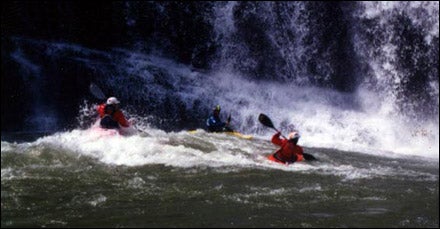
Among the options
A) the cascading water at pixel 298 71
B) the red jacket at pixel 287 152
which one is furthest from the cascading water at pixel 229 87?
the red jacket at pixel 287 152

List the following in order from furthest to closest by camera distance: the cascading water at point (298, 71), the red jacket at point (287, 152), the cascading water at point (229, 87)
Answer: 1. the cascading water at point (298, 71)
2. the red jacket at point (287, 152)
3. the cascading water at point (229, 87)

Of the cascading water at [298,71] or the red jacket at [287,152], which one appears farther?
the cascading water at [298,71]

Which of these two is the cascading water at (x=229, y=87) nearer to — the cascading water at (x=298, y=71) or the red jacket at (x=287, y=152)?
the cascading water at (x=298, y=71)

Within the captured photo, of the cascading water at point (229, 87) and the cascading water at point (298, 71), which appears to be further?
the cascading water at point (298, 71)

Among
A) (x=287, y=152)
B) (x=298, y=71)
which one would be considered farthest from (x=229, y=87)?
(x=287, y=152)

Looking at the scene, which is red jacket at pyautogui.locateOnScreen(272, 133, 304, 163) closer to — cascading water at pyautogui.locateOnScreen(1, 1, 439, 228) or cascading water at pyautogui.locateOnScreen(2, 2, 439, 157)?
cascading water at pyautogui.locateOnScreen(1, 1, 439, 228)

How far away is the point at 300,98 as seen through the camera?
19.7 m

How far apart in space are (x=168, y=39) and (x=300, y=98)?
5.01 m

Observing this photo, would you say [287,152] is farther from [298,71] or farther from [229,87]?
[298,71]

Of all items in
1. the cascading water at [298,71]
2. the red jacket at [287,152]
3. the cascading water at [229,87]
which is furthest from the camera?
the cascading water at [298,71]

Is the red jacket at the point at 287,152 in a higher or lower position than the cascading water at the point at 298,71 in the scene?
lower

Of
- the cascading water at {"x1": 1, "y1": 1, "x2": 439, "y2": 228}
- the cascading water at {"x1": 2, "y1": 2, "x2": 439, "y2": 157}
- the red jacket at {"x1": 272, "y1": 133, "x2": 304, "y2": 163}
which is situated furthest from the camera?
the cascading water at {"x1": 2, "y1": 2, "x2": 439, "y2": 157}

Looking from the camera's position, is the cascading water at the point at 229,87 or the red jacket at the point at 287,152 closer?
the cascading water at the point at 229,87

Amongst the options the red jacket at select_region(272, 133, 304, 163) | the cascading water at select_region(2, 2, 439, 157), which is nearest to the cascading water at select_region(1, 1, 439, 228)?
the cascading water at select_region(2, 2, 439, 157)
